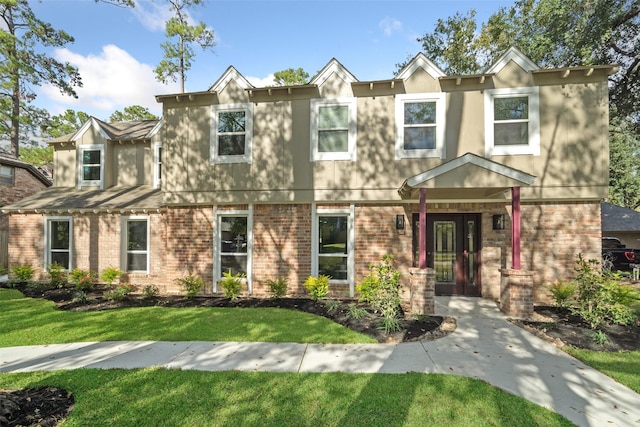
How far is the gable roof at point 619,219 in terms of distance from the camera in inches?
605

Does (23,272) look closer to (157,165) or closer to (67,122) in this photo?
(157,165)

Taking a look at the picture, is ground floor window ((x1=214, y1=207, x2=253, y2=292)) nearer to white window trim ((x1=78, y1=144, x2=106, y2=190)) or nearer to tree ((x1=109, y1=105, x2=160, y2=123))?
white window trim ((x1=78, y1=144, x2=106, y2=190))

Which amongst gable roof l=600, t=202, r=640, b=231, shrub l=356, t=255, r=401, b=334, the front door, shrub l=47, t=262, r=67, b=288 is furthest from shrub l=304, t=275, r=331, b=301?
gable roof l=600, t=202, r=640, b=231

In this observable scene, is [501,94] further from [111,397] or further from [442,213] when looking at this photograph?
[111,397]

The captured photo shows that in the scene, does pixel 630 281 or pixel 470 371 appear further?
pixel 630 281

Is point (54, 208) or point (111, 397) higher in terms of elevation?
point (54, 208)

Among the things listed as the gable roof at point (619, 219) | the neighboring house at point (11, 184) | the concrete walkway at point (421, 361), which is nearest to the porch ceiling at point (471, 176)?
the concrete walkway at point (421, 361)

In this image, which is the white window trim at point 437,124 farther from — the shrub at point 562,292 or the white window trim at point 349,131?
the shrub at point 562,292

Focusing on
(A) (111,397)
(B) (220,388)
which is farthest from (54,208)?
(B) (220,388)

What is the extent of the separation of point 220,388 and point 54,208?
10.9m

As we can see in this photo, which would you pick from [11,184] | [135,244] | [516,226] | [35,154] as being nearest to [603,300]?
[516,226]

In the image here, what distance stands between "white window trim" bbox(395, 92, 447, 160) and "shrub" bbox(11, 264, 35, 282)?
13.6 meters

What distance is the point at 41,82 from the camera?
1694cm

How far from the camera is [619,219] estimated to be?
15.8 metres
